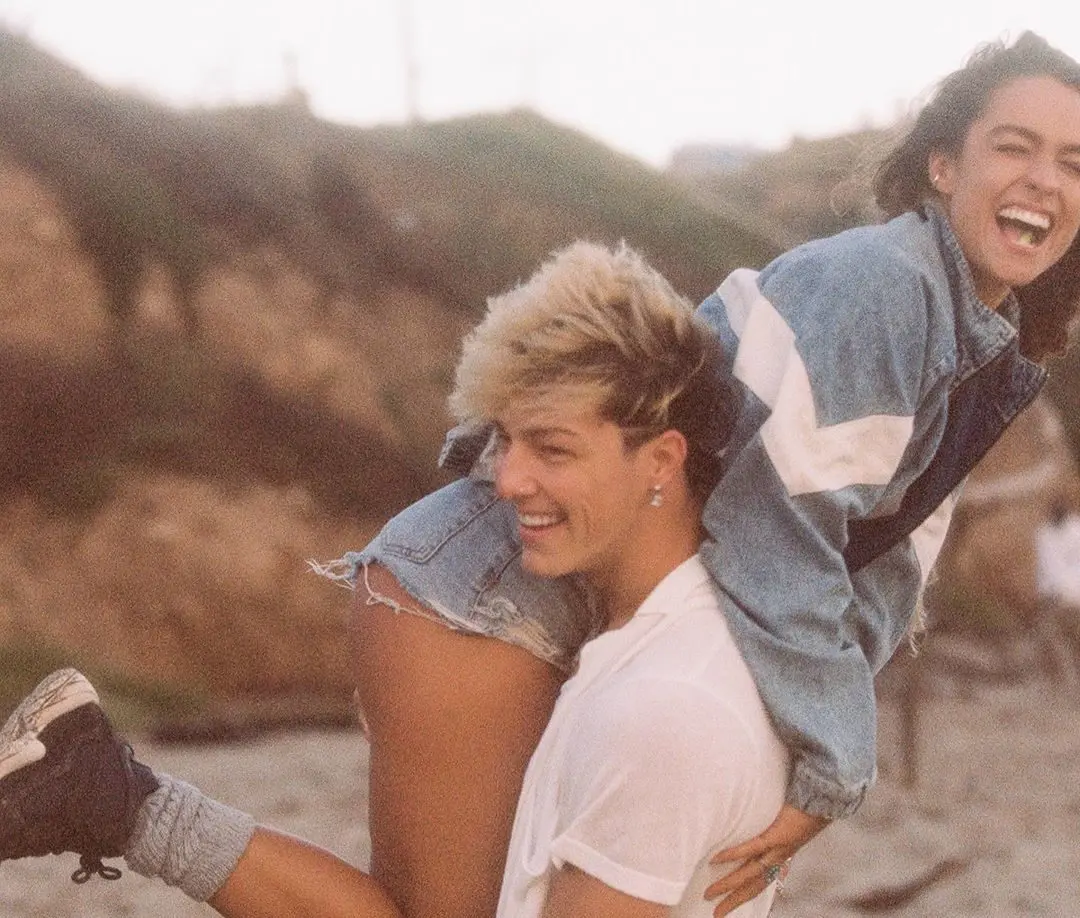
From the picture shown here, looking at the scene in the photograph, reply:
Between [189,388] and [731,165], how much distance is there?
47.3ft

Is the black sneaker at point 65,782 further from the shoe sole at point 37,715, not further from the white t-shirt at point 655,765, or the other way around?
the white t-shirt at point 655,765

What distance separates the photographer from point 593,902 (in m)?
2.00

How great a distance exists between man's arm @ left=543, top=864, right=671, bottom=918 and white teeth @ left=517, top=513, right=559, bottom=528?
17.2 inches

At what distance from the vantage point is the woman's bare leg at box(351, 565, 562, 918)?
2314mm

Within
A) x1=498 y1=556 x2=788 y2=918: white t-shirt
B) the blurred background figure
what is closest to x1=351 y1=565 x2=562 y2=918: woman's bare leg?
x1=498 y1=556 x2=788 y2=918: white t-shirt

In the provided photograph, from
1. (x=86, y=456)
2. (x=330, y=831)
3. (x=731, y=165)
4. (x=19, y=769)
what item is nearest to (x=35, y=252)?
(x=86, y=456)

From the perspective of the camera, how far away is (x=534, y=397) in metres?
2.11

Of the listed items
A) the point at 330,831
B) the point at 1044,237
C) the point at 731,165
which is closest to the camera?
the point at 1044,237

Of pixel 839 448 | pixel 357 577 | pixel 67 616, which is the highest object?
pixel 839 448

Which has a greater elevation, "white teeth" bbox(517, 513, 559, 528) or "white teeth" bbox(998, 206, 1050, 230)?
"white teeth" bbox(998, 206, 1050, 230)

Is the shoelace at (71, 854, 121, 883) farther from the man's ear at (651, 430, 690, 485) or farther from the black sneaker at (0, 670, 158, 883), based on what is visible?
the man's ear at (651, 430, 690, 485)

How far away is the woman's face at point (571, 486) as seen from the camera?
2.12m

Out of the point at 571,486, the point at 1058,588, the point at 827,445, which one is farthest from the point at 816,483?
the point at 1058,588

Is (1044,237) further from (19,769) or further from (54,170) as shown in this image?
(54,170)
